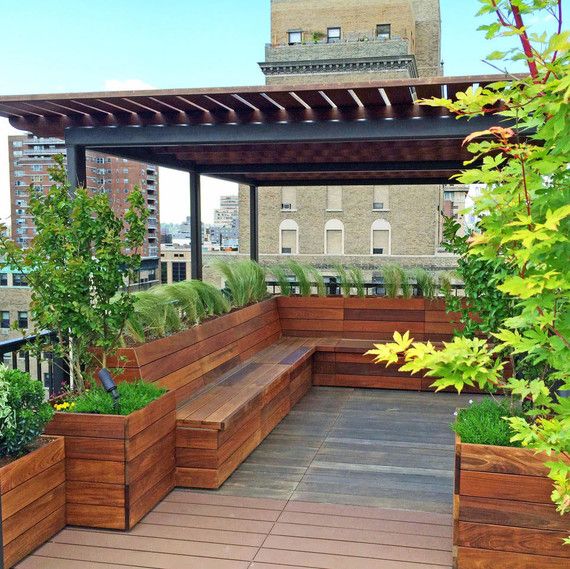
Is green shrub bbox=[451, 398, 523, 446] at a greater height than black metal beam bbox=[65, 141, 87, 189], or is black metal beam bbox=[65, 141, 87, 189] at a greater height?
black metal beam bbox=[65, 141, 87, 189]

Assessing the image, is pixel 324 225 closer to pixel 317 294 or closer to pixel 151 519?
pixel 317 294

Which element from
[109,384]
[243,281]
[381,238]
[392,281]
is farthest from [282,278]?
[381,238]

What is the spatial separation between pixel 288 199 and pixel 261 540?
1716 inches

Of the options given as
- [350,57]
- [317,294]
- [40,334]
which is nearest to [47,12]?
[350,57]

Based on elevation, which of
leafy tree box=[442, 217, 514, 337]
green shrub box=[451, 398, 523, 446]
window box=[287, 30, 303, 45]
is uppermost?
window box=[287, 30, 303, 45]

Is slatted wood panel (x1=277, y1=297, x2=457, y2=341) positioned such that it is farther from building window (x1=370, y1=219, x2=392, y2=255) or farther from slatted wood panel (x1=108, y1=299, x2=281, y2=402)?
building window (x1=370, y1=219, x2=392, y2=255)

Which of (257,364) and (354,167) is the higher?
(354,167)

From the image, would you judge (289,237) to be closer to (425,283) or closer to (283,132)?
(425,283)

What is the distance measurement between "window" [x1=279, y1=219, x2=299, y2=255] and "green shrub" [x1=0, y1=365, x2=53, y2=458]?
142 feet

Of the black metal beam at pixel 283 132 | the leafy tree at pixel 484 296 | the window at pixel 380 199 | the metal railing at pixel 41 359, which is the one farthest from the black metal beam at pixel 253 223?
the window at pixel 380 199

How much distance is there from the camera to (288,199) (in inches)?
1834

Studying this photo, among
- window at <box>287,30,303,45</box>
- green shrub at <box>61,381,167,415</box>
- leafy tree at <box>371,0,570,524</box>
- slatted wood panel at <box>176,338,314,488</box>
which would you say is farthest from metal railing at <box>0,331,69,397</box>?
window at <box>287,30,303,45</box>

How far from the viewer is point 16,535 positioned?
3264 mm

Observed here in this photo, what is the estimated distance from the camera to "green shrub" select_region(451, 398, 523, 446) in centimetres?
328
